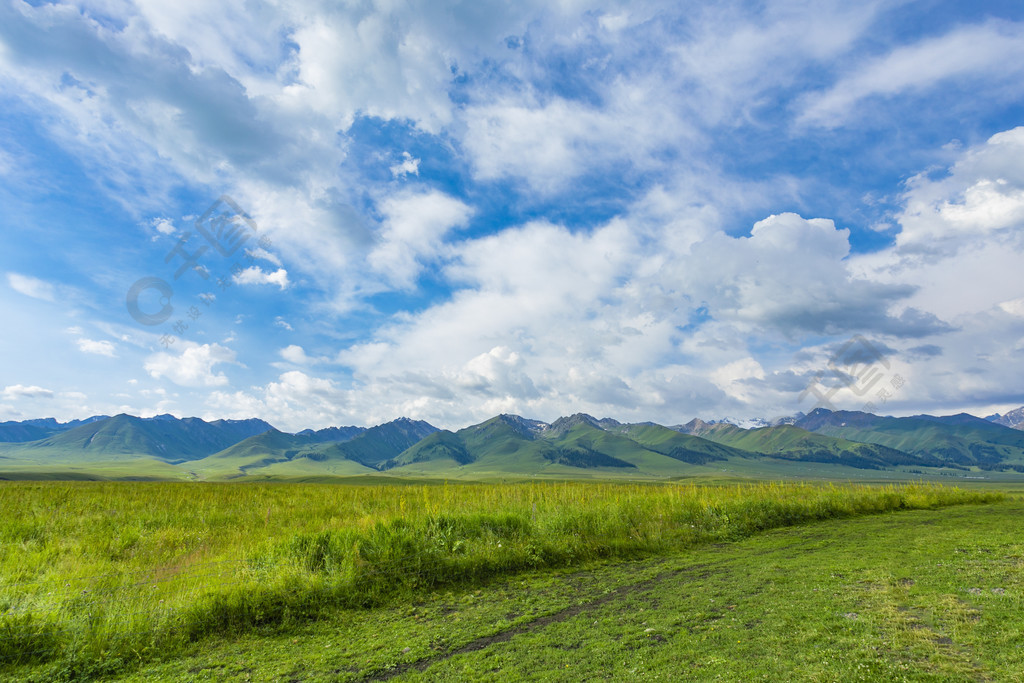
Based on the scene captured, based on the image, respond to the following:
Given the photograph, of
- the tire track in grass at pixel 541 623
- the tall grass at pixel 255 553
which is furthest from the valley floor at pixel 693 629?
the tall grass at pixel 255 553

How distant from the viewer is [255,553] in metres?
11.5

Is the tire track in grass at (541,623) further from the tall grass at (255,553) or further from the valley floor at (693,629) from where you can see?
the tall grass at (255,553)

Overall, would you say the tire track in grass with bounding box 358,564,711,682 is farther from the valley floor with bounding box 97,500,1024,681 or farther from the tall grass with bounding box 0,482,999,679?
the tall grass with bounding box 0,482,999,679

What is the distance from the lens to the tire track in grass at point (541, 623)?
6.55 metres

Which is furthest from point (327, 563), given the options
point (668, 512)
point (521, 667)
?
point (668, 512)

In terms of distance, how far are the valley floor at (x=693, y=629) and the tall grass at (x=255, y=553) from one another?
834 millimetres

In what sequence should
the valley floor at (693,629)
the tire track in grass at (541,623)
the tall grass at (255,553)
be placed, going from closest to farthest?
the valley floor at (693,629)
the tire track in grass at (541,623)
the tall grass at (255,553)

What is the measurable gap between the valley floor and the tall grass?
834 mm

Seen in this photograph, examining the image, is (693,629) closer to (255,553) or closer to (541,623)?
(541,623)

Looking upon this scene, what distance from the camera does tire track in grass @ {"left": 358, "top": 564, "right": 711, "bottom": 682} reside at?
6.55 m

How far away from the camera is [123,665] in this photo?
722 cm

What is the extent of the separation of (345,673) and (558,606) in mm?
4139

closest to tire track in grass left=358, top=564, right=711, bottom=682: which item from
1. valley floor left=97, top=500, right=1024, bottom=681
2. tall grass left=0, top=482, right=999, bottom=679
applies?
valley floor left=97, top=500, right=1024, bottom=681

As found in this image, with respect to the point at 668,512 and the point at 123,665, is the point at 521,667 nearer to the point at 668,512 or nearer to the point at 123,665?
the point at 123,665
